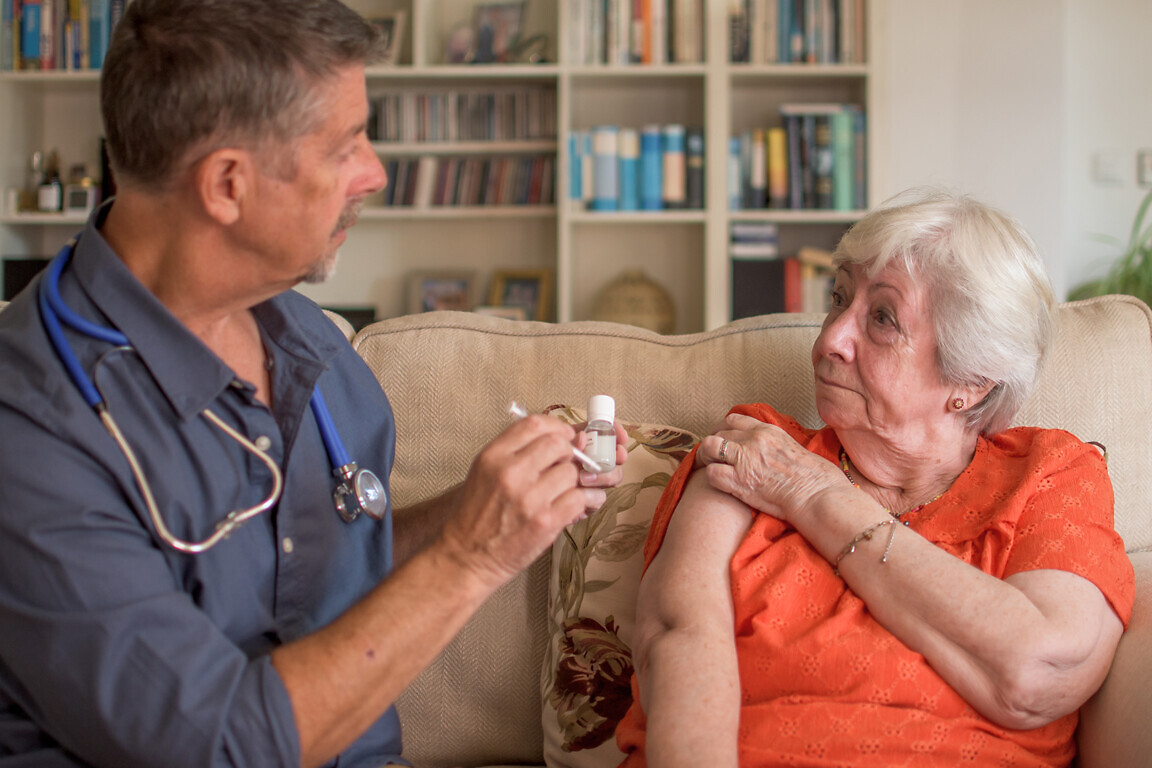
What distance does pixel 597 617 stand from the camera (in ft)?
4.63

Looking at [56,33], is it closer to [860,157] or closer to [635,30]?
[635,30]

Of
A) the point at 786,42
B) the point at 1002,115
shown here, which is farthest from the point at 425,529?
the point at 1002,115

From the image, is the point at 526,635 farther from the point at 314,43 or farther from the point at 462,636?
the point at 314,43

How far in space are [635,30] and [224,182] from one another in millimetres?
3000

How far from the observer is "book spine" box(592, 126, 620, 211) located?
3689 mm

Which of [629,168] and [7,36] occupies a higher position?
[7,36]

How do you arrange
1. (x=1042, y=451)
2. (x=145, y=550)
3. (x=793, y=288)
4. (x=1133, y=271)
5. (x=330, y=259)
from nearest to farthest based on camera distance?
(x=145, y=550) → (x=330, y=259) → (x=1042, y=451) → (x=1133, y=271) → (x=793, y=288)

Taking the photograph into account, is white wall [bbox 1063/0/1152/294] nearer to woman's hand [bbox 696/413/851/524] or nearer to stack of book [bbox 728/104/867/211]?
stack of book [bbox 728/104/867/211]

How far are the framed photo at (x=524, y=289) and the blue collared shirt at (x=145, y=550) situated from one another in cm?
279

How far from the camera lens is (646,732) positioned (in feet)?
3.72

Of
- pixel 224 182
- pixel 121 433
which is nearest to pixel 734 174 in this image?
pixel 224 182

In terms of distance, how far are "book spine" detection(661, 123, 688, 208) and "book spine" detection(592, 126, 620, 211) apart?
0.19 metres

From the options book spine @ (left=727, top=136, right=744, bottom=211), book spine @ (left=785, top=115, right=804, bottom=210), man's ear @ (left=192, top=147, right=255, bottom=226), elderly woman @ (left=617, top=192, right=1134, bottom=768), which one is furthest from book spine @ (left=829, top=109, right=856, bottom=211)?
man's ear @ (left=192, top=147, right=255, bottom=226)

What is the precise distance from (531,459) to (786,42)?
3149 millimetres
